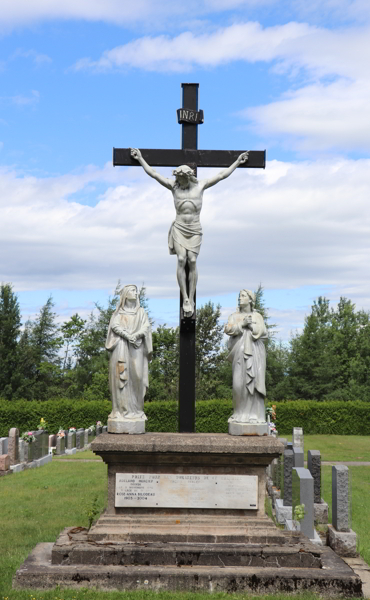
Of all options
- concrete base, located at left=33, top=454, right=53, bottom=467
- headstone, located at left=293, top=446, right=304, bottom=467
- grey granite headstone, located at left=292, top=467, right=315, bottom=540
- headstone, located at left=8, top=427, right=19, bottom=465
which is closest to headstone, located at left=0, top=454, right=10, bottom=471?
headstone, located at left=8, top=427, right=19, bottom=465

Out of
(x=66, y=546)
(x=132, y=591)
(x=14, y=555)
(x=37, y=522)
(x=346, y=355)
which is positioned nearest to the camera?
(x=132, y=591)

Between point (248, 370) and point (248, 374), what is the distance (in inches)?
2.0

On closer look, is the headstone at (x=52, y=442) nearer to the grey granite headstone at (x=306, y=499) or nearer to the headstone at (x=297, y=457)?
the headstone at (x=297, y=457)

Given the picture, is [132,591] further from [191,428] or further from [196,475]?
[191,428]

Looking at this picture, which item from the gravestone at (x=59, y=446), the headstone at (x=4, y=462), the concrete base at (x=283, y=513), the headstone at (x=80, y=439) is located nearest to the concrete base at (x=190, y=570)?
the concrete base at (x=283, y=513)

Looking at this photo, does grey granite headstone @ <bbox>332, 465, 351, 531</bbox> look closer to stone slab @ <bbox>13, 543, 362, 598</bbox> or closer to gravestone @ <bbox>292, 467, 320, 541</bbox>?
gravestone @ <bbox>292, 467, 320, 541</bbox>

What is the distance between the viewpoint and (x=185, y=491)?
772cm

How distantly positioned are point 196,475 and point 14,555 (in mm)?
2593

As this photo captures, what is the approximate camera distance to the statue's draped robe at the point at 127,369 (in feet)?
26.3

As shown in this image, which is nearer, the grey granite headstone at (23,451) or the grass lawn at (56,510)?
the grass lawn at (56,510)

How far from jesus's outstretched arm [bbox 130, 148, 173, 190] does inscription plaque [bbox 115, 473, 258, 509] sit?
367 cm

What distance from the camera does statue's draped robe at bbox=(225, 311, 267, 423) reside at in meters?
8.04

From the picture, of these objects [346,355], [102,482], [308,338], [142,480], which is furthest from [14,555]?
[346,355]

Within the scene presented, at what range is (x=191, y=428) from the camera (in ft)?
27.8
